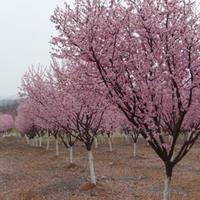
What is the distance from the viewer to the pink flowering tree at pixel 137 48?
33.9 feet

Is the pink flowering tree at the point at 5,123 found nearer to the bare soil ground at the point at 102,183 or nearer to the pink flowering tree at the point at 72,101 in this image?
the bare soil ground at the point at 102,183

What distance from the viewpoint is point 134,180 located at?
2830 cm

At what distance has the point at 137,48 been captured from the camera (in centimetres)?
1076

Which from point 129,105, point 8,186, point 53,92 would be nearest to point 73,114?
point 53,92

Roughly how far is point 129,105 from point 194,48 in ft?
7.30

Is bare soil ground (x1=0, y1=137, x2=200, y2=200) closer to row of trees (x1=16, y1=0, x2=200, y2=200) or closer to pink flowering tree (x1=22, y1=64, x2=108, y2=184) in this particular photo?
pink flowering tree (x1=22, y1=64, x2=108, y2=184)

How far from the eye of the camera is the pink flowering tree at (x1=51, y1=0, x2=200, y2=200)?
1033 centimetres

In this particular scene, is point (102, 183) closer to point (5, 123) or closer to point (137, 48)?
point (137, 48)

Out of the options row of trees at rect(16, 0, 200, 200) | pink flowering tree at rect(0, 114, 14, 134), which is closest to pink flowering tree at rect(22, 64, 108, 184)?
row of trees at rect(16, 0, 200, 200)

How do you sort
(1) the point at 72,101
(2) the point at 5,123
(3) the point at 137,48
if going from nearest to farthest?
1. (3) the point at 137,48
2. (1) the point at 72,101
3. (2) the point at 5,123

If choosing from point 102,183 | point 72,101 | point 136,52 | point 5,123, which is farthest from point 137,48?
point 5,123

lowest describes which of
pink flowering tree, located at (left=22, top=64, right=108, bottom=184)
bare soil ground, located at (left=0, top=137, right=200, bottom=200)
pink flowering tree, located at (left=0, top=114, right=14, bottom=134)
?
bare soil ground, located at (left=0, top=137, right=200, bottom=200)

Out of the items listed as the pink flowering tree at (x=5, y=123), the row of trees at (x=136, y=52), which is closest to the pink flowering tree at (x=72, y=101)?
the row of trees at (x=136, y=52)

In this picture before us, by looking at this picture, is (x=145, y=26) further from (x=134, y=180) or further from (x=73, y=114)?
(x=134, y=180)
